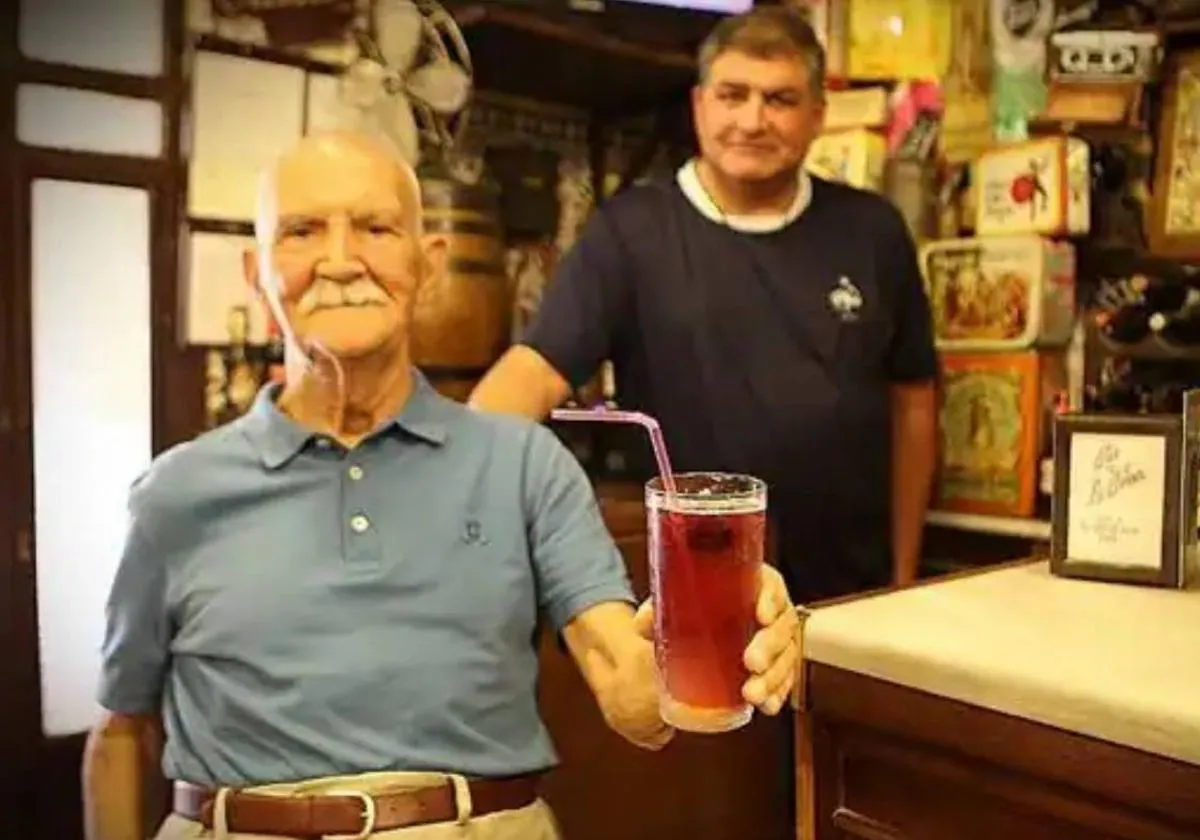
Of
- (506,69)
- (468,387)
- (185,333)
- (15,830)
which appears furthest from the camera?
(506,69)

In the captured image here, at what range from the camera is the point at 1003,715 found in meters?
1.23

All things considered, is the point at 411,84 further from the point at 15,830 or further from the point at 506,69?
the point at 15,830

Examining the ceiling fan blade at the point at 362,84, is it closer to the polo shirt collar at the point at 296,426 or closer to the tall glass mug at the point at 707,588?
the polo shirt collar at the point at 296,426

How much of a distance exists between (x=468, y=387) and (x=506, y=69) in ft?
2.10

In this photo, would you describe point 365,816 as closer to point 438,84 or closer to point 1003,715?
point 1003,715

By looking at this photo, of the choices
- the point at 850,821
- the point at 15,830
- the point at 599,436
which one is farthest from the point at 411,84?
the point at 850,821

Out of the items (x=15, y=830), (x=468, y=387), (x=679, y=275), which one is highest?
(x=679, y=275)

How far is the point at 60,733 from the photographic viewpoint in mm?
2121

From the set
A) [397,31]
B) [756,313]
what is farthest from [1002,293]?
[397,31]

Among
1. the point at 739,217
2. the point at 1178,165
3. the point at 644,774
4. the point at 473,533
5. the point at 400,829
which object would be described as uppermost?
the point at 1178,165

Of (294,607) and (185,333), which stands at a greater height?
(185,333)

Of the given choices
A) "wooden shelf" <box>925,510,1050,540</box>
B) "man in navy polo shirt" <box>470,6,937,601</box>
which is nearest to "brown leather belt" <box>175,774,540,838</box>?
"man in navy polo shirt" <box>470,6,937,601</box>

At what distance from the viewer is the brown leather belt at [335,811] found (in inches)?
52.1

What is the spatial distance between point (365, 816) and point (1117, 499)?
864 millimetres
